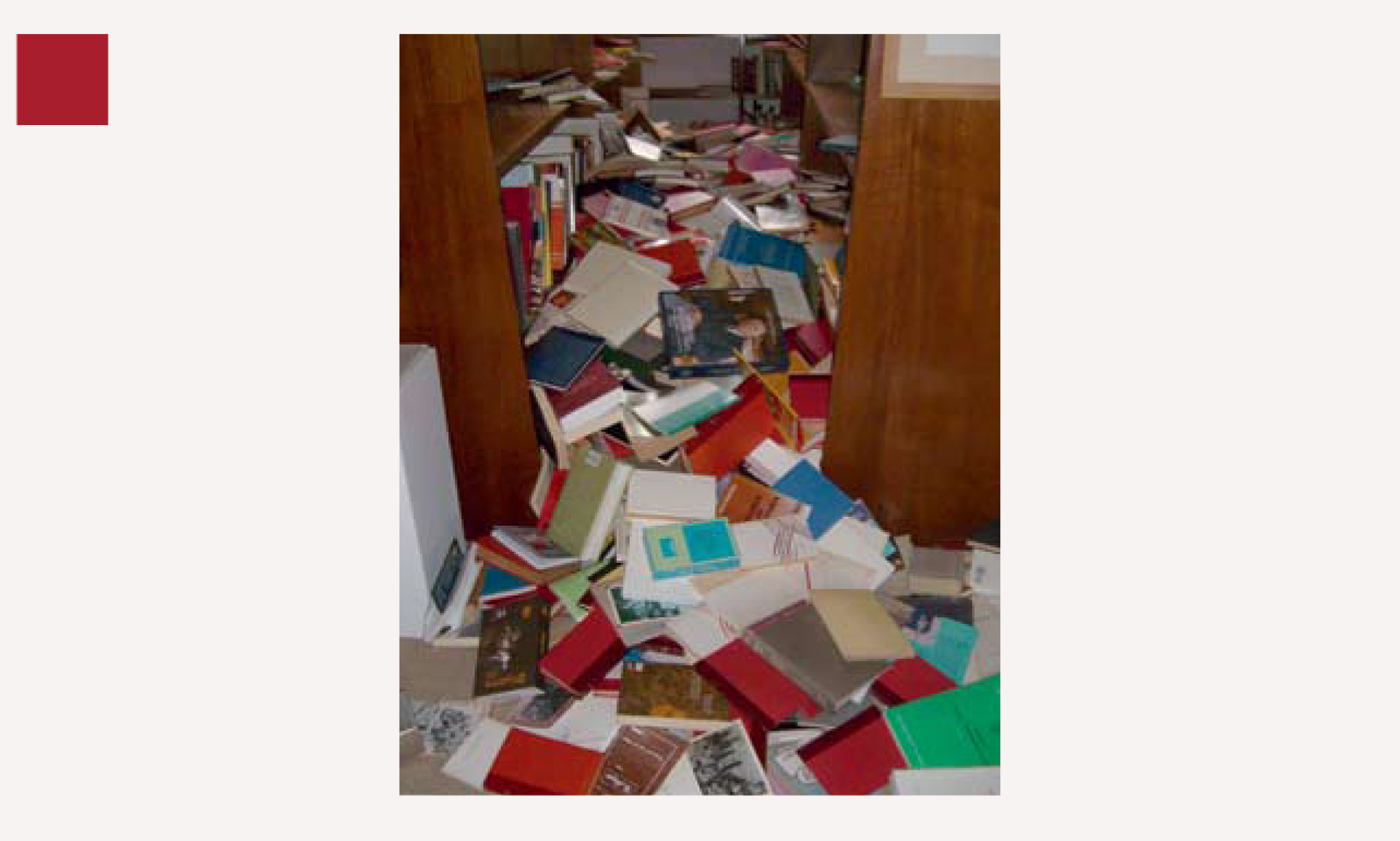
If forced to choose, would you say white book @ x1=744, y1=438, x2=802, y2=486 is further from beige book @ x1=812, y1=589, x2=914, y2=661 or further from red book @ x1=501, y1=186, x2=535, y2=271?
red book @ x1=501, y1=186, x2=535, y2=271

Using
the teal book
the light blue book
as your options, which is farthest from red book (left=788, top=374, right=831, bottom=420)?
the light blue book

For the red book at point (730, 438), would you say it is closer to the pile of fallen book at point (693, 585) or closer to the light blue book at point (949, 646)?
the pile of fallen book at point (693, 585)

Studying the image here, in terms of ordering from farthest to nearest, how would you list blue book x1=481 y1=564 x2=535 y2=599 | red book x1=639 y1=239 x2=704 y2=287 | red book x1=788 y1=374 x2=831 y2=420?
1. red book x1=639 y1=239 x2=704 y2=287
2. red book x1=788 y1=374 x2=831 y2=420
3. blue book x1=481 y1=564 x2=535 y2=599

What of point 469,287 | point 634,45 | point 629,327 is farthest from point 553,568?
point 634,45

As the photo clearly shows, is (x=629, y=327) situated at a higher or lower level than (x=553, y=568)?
higher

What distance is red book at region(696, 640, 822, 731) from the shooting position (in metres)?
1.57

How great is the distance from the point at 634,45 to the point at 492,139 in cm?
334

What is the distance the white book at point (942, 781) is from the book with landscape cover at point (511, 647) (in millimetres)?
689

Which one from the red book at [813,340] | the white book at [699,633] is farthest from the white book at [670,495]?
the red book at [813,340]

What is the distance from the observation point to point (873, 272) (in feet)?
5.82

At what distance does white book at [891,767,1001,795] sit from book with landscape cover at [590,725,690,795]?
37cm

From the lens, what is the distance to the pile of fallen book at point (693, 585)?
1505 millimetres

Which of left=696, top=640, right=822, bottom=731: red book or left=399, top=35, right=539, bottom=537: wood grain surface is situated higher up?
left=399, top=35, right=539, bottom=537: wood grain surface

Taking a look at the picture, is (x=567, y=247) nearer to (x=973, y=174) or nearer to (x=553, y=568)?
(x=553, y=568)
